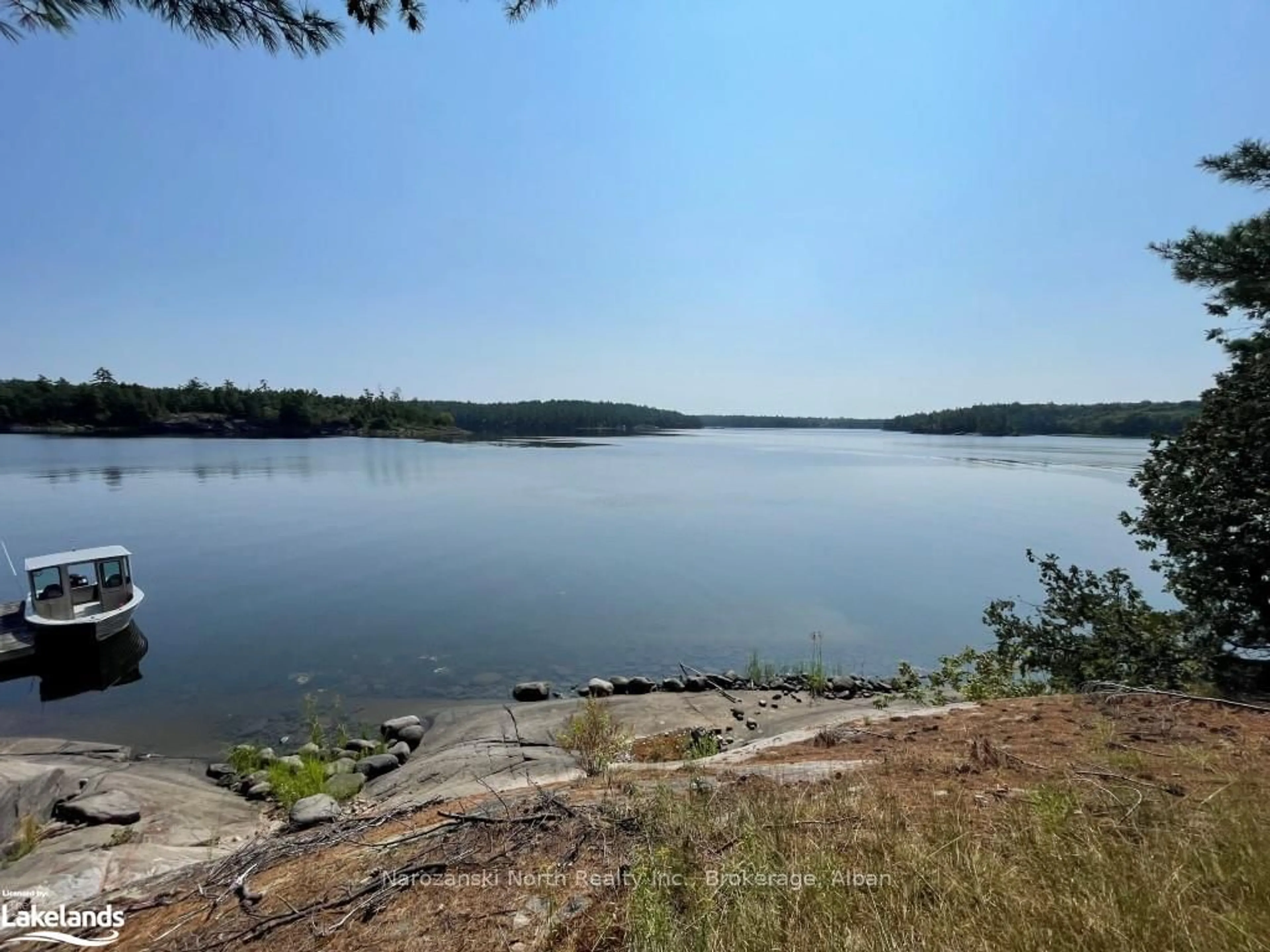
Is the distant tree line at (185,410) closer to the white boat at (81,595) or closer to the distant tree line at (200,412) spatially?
the distant tree line at (200,412)

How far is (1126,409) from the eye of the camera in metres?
109

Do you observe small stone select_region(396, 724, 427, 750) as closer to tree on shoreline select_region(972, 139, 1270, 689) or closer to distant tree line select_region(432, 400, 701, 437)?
tree on shoreline select_region(972, 139, 1270, 689)

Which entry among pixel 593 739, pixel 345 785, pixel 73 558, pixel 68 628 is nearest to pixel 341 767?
pixel 345 785

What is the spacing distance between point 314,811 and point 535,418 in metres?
165

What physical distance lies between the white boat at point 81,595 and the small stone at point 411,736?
884 cm

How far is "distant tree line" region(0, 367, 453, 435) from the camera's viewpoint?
10575 cm

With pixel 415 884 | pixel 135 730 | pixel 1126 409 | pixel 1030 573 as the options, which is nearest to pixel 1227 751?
pixel 415 884

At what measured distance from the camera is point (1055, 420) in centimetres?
12788

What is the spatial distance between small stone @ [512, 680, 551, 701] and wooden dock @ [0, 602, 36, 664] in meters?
11.1

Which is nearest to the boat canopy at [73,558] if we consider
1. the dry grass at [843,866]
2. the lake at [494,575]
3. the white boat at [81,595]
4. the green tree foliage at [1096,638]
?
the white boat at [81,595]

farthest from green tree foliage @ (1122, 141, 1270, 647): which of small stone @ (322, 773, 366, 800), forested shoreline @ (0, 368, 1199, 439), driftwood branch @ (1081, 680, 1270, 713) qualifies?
forested shoreline @ (0, 368, 1199, 439)

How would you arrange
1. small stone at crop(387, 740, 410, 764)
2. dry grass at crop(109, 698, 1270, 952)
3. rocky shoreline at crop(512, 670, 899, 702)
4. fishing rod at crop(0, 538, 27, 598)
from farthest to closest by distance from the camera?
fishing rod at crop(0, 538, 27, 598), rocky shoreline at crop(512, 670, 899, 702), small stone at crop(387, 740, 410, 764), dry grass at crop(109, 698, 1270, 952)

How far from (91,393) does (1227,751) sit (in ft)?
487

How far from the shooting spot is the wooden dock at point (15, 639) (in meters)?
12.3
